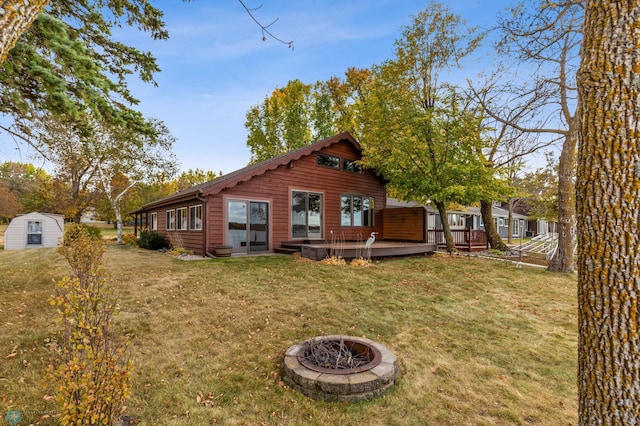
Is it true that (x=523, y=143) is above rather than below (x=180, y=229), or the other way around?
above

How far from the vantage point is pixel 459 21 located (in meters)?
14.4

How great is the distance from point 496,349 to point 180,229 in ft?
41.5

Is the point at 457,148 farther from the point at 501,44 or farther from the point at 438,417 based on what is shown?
the point at 438,417

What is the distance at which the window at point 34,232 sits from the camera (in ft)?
56.7

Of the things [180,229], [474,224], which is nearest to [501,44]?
[180,229]

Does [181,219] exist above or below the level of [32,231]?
above

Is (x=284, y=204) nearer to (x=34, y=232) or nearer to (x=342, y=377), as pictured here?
(x=342, y=377)

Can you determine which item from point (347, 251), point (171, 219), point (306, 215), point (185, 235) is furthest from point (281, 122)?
point (347, 251)

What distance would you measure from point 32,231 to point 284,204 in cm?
1563

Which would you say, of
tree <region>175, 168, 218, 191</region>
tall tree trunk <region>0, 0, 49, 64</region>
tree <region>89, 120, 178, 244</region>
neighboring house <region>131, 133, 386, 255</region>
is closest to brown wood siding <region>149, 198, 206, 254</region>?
neighboring house <region>131, 133, 386, 255</region>

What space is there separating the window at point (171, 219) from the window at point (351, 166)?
8.29 metres

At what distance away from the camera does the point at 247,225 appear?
38.5 feet

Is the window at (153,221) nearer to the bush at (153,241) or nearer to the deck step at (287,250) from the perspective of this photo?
the bush at (153,241)

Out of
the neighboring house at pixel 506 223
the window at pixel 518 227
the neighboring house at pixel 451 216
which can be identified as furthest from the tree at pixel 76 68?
the window at pixel 518 227
